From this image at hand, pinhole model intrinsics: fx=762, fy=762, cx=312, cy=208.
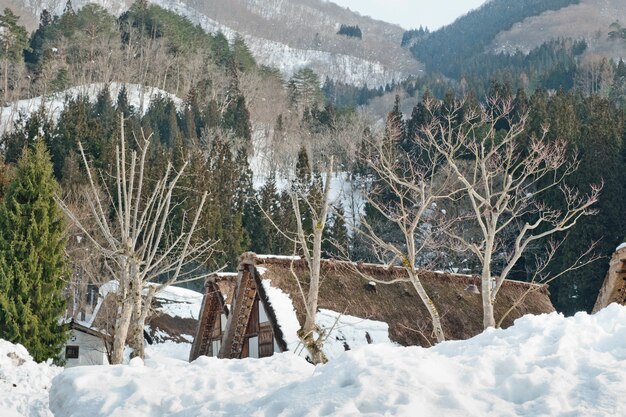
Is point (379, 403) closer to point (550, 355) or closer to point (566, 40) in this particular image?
point (550, 355)

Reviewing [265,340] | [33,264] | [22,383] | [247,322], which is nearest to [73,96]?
[33,264]

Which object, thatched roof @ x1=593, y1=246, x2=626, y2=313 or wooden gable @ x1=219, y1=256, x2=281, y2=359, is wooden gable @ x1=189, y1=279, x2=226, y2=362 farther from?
thatched roof @ x1=593, y1=246, x2=626, y2=313

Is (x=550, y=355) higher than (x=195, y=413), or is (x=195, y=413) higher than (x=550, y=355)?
(x=550, y=355)

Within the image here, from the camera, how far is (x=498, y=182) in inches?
1790

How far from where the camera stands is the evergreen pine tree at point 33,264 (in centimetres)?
2425

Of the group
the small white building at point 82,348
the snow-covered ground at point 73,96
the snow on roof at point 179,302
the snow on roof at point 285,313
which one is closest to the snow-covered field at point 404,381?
the snow on roof at point 285,313

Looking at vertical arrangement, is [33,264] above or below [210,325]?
above

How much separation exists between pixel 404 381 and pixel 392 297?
14.9m

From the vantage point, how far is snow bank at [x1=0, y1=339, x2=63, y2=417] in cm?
1676

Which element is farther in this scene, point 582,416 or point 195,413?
point 195,413

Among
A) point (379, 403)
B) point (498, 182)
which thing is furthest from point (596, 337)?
point (498, 182)

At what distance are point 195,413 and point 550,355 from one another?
3463 millimetres

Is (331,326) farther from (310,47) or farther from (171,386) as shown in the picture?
(310,47)

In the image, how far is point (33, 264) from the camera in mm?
25172
